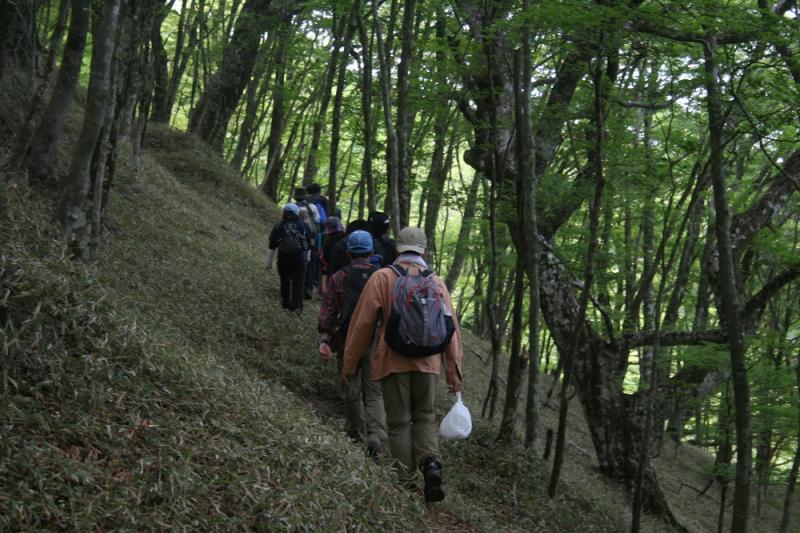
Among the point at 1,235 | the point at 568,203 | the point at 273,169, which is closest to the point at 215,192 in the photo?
the point at 273,169

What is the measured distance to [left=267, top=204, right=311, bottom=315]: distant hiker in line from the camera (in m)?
10.9

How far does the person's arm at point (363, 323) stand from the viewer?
578 cm

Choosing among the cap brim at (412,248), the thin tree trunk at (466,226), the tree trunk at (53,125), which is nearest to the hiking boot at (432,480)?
the cap brim at (412,248)

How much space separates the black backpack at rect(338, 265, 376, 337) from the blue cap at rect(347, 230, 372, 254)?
0.22 meters

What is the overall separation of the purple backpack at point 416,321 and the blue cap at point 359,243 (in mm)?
1588

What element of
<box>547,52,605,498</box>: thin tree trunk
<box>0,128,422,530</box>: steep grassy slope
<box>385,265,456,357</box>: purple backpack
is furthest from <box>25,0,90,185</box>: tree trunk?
<box>547,52,605,498</box>: thin tree trunk

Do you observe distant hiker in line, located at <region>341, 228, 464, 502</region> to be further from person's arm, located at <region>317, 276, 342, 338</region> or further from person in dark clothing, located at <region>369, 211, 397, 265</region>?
person in dark clothing, located at <region>369, 211, 397, 265</region>

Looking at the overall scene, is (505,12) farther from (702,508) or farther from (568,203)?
(702,508)

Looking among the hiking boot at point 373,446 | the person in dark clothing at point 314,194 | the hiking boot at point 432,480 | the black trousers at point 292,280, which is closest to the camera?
the hiking boot at point 432,480

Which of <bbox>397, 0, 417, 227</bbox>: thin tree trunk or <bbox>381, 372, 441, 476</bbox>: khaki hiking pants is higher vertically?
<bbox>397, 0, 417, 227</bbox>: thin tree trunk

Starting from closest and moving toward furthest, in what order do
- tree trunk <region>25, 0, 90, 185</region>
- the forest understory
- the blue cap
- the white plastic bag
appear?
the forest understory
the white plastic bag
the blue cap
tree trunk <region>25, 0, 90, 185</region>

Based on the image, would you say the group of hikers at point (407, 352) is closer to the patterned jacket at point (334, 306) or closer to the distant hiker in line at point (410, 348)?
the distant hiker in line at point (410, 348)

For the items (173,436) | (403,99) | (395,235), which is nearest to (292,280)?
(403,99)

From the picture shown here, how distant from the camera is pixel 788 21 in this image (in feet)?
21.7
